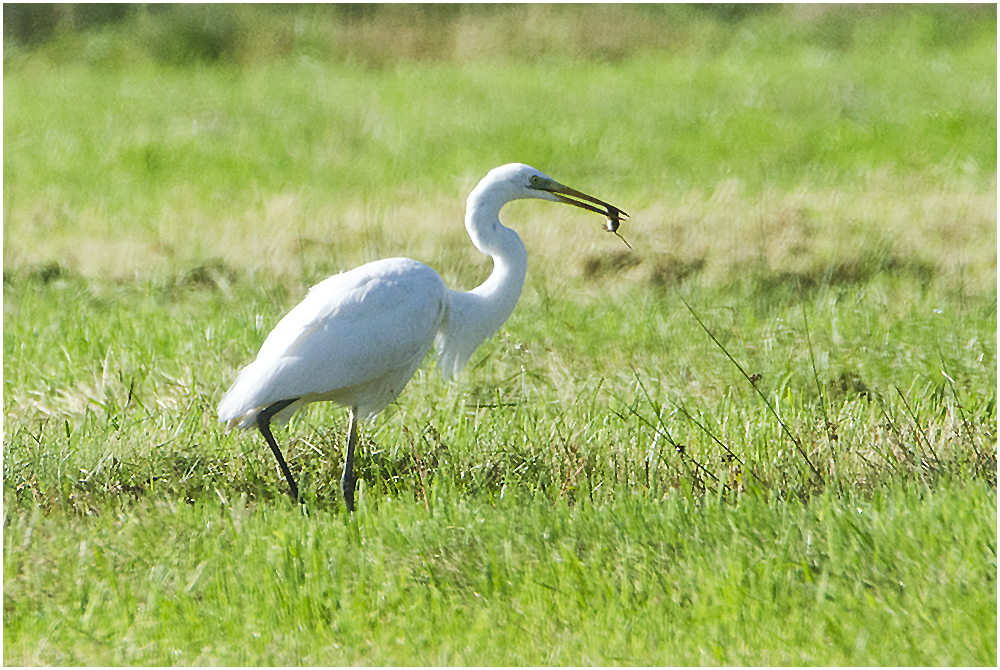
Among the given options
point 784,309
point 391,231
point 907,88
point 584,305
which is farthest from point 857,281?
point 907,88

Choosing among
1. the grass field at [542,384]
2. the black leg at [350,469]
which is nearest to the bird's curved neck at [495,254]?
the grass field at [542,384]

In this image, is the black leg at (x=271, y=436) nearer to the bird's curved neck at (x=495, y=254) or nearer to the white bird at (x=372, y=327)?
the white bird at (x=372, y=327)

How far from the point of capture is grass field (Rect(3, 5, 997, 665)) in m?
3.26

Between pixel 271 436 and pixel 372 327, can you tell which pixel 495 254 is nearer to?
pixel 372 327

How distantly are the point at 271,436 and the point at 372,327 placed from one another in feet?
1.84

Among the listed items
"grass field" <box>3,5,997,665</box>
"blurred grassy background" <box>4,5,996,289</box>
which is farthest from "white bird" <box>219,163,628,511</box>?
"blurred grassy background" <box>4,5,996,289</box>

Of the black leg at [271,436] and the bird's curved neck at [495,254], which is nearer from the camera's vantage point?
the black leg at [271,436]

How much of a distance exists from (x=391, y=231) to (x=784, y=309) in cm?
293

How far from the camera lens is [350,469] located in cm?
442

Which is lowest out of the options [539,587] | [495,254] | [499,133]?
[539,587]

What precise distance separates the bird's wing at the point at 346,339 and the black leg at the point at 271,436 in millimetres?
49

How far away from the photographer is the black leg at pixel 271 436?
4355 millimetres

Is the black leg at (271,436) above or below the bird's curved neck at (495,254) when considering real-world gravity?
below

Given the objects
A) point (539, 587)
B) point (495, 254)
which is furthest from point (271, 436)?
point (539, 587)
